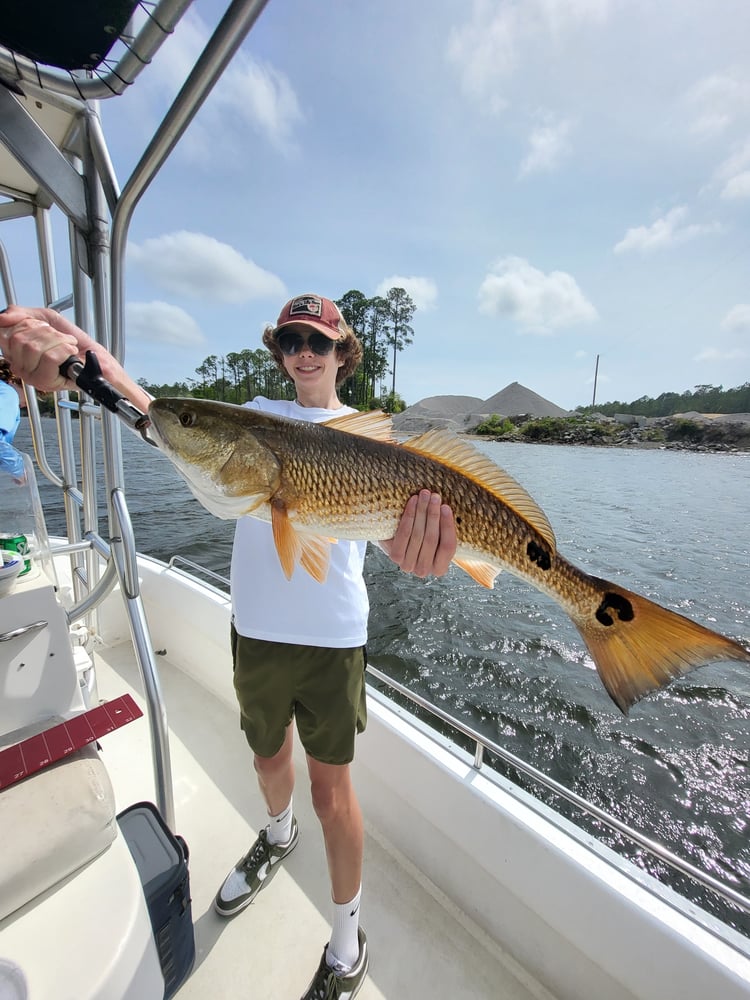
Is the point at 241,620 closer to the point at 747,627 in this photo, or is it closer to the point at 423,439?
the point at 423,439

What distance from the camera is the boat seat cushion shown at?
1086mm

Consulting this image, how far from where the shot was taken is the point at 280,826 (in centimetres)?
246

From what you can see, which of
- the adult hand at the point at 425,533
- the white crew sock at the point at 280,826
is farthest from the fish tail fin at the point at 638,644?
the white crew sock at the point at 280,826

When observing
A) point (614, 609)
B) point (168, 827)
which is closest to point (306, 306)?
point (614, 609)

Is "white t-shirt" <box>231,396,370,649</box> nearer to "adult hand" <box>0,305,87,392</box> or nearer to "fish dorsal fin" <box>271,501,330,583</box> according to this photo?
"fish dorsal fin" <box>271,501,330,583</box>

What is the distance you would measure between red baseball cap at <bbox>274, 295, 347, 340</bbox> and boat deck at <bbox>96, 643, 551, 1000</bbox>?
2.91m

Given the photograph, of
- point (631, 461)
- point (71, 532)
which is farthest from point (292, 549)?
point (631, 461)

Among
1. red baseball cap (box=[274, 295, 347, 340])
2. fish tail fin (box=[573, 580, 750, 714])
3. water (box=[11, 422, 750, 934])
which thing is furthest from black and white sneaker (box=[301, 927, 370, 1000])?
red baseball cap (box=[274, 295, 347, 340])

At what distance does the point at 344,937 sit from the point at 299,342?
9.37ft

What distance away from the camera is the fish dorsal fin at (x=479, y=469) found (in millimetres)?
1799

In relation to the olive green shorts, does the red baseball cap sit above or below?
above

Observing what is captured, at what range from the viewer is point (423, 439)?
1.80 metres

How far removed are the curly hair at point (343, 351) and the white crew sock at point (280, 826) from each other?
247cm

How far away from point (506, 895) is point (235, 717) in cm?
237
